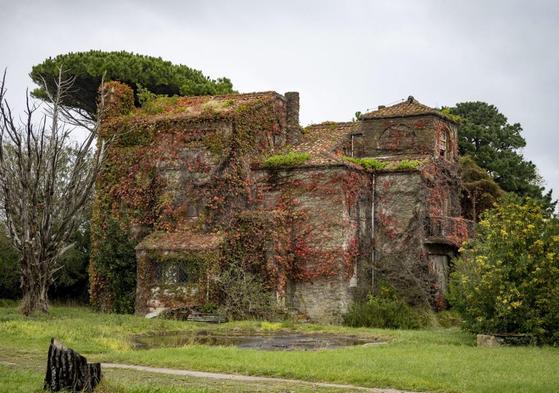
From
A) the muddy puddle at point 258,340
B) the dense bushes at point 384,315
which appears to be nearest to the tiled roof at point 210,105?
the dense bushes at point 384,315

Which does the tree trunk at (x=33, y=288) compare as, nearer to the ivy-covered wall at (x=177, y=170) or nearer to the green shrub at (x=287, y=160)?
the ivy-covered wall at (x=177, y=170)

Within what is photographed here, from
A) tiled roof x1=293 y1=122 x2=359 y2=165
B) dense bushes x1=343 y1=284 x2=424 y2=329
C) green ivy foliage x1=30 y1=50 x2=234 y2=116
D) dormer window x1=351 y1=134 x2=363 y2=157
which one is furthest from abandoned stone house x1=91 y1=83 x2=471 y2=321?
green ivy foliage x1=30 y1=50 x2=234 y2=116

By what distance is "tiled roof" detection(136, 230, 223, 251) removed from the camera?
3394cm

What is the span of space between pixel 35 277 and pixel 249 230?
372 inches

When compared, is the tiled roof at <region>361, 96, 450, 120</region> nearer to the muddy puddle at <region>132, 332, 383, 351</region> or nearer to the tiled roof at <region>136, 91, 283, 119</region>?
the tiled roof at <region>136, 91, 283, 119</region>

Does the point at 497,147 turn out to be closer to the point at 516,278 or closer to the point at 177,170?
the point at 177,170

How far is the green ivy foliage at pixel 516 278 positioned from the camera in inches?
937

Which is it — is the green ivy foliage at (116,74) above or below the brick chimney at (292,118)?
above

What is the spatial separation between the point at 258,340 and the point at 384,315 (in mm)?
9152

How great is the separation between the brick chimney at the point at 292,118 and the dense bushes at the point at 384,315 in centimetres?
941

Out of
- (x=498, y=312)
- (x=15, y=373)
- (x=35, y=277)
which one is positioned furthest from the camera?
(x=35, y=277)

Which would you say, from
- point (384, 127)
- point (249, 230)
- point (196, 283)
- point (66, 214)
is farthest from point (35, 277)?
point (384, 127)

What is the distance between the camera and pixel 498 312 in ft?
79.2

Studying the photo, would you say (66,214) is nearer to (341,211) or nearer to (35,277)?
(35,277)
